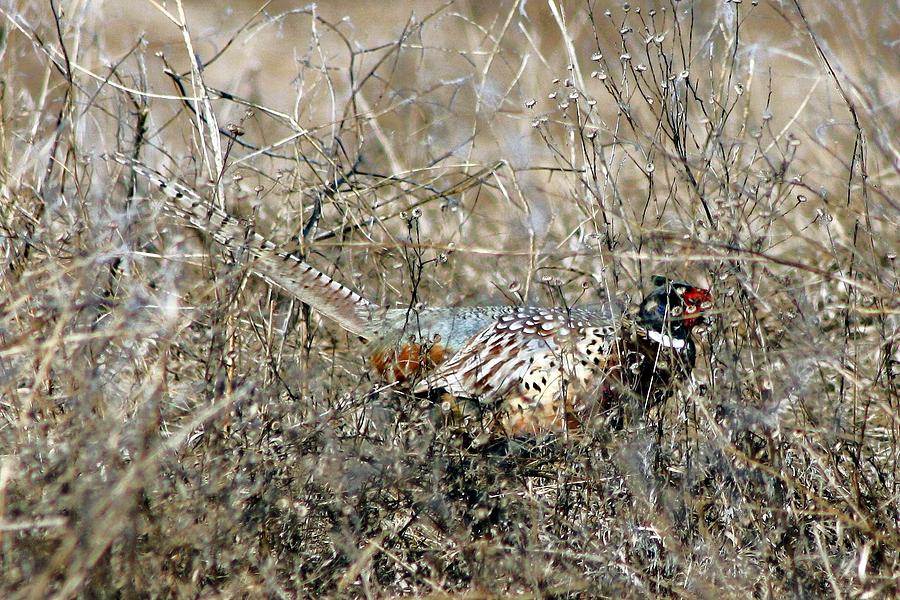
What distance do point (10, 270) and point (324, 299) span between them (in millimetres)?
1084

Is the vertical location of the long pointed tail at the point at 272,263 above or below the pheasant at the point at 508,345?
above

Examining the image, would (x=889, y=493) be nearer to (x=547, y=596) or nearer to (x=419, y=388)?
(x=547, y=596)

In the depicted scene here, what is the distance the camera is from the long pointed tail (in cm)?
299

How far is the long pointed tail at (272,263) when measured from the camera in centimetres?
299

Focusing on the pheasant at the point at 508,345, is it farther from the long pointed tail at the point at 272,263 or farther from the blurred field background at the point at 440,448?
the blurred field background at the point at 440,448

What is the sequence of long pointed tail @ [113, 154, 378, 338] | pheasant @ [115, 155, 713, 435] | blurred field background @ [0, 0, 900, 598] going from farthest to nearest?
1. pheasant @ [115, 155, 713, 435]
2. long pointed tail @ [113, 154, 378, 338]
3. blurred field background @ [0, 0, 900, 598]

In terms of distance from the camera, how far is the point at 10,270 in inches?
122

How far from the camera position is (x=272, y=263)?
137 inches

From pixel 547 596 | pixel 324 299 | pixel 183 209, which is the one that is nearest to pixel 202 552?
pixel 547 596

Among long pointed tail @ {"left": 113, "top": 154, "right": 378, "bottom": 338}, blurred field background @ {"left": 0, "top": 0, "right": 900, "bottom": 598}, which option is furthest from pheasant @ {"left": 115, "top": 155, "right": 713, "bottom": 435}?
blurred field background @ {"left": 0, "top": 0, "right": 900, "bottom": 598}

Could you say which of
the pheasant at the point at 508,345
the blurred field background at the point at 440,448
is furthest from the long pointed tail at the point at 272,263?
the blurred field background at the point at 440,448

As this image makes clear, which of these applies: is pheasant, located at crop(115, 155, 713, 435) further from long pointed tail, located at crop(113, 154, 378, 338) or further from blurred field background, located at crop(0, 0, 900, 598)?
blurred field background, located at crop(0, 0, 900, 598)

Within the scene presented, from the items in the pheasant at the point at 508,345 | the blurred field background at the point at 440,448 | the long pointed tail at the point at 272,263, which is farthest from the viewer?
the pheasant at the point at 508,345

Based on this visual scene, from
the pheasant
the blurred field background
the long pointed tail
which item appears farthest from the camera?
the pheasant
